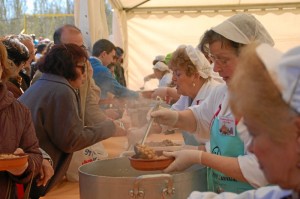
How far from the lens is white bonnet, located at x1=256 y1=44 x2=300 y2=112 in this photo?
86 centimetres

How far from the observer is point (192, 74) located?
283 centimetres

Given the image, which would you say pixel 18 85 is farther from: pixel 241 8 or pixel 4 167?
pixel 241 8

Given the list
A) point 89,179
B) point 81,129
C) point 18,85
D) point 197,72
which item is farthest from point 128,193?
point 18,85

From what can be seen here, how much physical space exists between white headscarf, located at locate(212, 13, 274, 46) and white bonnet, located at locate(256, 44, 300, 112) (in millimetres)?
922

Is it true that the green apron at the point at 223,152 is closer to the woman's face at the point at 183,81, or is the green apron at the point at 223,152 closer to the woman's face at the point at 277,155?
the woman's face at the point at 277,155

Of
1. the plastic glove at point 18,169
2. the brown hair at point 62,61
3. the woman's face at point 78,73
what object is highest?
the brown hair at point 62,61

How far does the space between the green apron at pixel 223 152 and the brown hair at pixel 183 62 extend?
92 cm

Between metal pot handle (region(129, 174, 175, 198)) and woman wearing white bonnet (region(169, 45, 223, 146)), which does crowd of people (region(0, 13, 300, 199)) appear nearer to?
woman wearing white bonnet (region(169, 45, 223, 146))

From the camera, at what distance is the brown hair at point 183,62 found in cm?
280

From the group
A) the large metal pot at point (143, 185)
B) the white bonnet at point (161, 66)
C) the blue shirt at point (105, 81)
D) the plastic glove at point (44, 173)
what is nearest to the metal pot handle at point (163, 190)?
the large metal pot at point (143, 185)

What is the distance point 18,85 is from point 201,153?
1.66 m

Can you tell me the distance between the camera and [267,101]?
897 mm

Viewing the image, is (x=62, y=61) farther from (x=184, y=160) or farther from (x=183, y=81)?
(x=184, y=160)

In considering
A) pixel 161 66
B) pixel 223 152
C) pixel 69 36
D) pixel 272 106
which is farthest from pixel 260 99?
pixel 161 66
